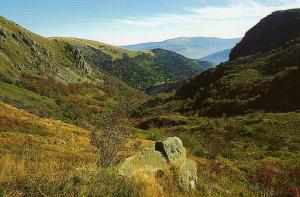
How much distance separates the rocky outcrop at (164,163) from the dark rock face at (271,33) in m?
95.8

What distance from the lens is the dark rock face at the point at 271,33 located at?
355ft

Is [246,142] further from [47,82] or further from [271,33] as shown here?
[47,82]

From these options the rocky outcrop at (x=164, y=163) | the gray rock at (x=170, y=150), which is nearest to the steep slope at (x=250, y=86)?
the gray rock at (x=170, y=150)

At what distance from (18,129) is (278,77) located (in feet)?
124

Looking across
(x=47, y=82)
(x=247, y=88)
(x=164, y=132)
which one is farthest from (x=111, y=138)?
(x=47, y=82)

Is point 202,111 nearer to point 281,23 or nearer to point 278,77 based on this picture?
point 278,77

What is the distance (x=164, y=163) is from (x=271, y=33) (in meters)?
113

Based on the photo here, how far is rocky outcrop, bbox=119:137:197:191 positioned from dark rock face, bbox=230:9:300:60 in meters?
95.8

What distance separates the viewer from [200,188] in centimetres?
1166

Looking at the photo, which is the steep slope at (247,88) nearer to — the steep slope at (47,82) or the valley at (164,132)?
the valley at (164,132)

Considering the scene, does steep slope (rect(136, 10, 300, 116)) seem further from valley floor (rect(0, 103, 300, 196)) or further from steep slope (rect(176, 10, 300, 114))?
valley floor (rect(0, 103, 300, 196))

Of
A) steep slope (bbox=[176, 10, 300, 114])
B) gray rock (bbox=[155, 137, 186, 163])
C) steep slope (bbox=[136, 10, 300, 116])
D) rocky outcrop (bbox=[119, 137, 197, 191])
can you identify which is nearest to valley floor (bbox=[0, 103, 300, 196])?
rocky outcrop (bbox=[119, 137, 197, 191])

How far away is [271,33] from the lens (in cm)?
11788

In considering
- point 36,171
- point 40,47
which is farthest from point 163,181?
point 40,47
